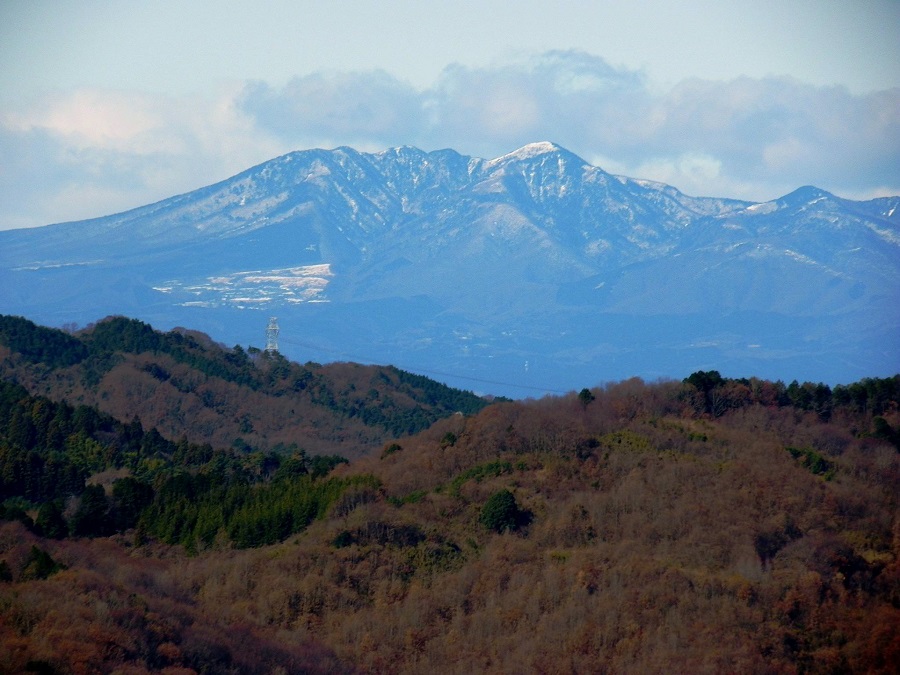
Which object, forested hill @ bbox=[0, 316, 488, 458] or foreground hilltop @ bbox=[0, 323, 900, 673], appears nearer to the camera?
foreground hilltop @ bbox=[0, 323, 900, 673]

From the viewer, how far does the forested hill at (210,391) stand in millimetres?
80250

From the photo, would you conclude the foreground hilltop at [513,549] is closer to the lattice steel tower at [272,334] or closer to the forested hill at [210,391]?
the forested hill at [210,391]

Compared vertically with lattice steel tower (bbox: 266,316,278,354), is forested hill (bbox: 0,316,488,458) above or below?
below

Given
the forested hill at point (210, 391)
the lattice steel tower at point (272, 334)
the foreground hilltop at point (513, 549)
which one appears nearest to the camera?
the foreground hilltop at point (513, 549)

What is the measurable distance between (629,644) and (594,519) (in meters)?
8.35

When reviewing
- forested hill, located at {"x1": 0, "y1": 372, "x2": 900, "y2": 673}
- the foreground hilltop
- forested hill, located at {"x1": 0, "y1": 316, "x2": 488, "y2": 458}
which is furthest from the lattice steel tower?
forested hill, located at {"x1": 0, "y1": 372, "x2": 900, "y2": 673}

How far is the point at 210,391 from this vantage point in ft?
281

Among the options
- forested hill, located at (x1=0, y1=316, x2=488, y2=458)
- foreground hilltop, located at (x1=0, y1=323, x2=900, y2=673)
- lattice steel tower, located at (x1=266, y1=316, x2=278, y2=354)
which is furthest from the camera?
lattice steel tower, located at (x1=266, y1=316, x2=278, y2=354)

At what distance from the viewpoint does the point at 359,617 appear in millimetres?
37281

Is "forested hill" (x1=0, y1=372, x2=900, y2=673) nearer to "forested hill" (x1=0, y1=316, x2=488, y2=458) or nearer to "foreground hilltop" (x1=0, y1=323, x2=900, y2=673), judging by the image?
"foreground hilltop" (x1=0, y1=323, x2=900, y2=673)

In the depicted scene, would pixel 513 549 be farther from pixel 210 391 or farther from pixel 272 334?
pixel 272 334

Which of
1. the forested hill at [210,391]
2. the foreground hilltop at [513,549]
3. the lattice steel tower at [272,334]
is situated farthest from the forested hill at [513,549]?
the lattice steel tower at [272,334]

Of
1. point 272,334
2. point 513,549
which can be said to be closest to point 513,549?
point 513,549

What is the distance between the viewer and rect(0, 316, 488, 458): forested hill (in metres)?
80.2
